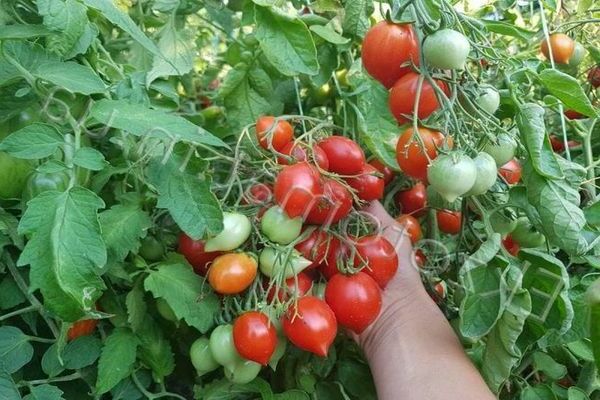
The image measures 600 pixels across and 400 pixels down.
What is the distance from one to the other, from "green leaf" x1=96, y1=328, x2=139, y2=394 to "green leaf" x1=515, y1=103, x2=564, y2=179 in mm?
483

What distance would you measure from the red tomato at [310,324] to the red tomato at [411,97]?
0.76ft

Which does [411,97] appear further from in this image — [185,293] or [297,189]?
[185,293]

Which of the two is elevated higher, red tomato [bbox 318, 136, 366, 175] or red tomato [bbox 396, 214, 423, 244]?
red tomato [bbox 318, 136, 366, 175]

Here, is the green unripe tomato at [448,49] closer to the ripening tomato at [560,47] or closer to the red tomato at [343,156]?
the red tomato at [343,156]

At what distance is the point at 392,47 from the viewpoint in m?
0.67

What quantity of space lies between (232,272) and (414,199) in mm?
344

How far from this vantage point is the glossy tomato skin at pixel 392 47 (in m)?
0.67

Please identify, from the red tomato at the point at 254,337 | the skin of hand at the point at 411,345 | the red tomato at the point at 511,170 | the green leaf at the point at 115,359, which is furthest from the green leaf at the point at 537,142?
the green leaf at the point at 115,359

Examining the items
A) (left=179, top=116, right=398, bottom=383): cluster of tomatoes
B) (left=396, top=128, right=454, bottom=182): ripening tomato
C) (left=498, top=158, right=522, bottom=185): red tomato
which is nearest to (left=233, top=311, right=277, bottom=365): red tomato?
(left=179, top=116, right=398, bottom=383): cluster of tomatoes

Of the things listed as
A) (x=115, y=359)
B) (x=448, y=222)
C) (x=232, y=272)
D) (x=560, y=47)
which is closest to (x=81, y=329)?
(x=115, y=359)

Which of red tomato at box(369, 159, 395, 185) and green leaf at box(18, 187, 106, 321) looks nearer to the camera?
green leaf at box(18, 187, 106, 321)

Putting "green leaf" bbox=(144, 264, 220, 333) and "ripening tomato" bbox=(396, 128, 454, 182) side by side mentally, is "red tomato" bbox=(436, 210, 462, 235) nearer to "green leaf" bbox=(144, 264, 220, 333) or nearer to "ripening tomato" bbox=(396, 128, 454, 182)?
"ripening tomato" bbox=(396, 128, 454, 182)

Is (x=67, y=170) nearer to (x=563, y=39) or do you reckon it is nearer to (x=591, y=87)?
(x=563, y=39)

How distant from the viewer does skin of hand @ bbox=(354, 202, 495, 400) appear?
72 cm
